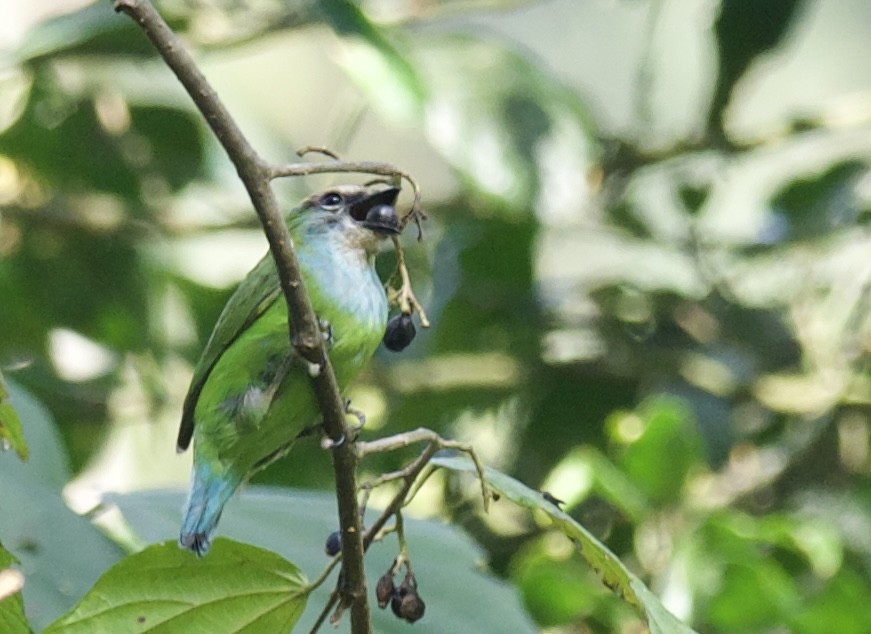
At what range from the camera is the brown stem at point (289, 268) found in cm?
120

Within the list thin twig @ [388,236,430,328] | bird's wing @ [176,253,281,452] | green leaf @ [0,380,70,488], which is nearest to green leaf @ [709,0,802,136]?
bird's wing @ [176,253,281,452]

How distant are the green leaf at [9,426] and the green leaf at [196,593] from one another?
0.21 metres

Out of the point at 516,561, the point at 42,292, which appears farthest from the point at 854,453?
the point at 42,292

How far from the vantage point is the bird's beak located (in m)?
2.20

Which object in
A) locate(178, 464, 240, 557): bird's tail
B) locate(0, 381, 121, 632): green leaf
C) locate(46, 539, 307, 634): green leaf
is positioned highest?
locate(46, 539, 307, 634): green leaf

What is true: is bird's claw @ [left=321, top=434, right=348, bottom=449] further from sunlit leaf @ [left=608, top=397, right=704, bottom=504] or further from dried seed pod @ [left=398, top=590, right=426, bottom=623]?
sunlit leaf @ [left=608, top=397, right=704, bottom=504]

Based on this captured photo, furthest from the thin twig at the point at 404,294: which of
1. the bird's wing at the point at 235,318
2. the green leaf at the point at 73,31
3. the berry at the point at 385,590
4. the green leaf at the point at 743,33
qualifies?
the green leaf at the point at 743,33

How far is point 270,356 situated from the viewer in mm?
2211

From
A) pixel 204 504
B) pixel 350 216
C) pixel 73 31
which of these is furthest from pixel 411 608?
pixel 73 31

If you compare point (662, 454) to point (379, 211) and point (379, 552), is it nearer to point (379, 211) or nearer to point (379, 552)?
point (379, 552)

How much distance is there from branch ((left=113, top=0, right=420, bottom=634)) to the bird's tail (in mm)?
519

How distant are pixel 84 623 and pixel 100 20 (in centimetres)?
218

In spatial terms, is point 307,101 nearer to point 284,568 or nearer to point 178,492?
point 178,492

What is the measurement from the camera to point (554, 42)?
576 centimetres
